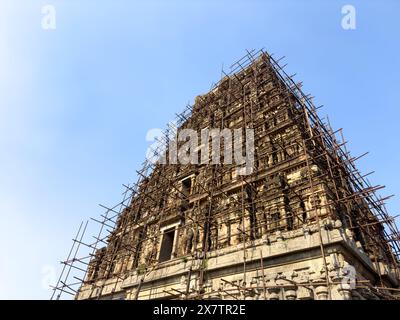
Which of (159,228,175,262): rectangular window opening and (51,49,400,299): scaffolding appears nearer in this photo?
(51,49,400,299): scaffolding

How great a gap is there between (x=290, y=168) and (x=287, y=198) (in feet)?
5.82

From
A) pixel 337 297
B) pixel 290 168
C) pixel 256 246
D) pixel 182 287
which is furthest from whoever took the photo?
pixel 290 168

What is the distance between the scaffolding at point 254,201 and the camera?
1291cm

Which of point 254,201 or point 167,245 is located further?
point 167,245

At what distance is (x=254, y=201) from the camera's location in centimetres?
1414

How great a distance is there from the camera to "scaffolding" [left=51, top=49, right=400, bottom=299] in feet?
42.3

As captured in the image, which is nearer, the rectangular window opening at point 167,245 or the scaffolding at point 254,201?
the scaffolding at point 254,201

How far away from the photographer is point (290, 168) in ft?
49.3
